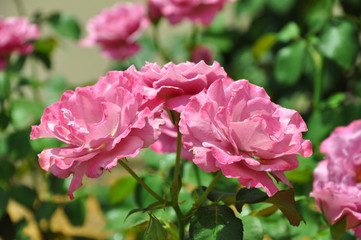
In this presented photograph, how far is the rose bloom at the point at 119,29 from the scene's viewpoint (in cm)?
155

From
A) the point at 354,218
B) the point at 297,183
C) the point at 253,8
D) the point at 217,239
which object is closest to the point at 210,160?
the point at 217,239

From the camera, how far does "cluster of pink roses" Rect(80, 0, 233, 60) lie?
1.43 m

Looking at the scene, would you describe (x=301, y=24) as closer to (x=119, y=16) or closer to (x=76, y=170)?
(x=119, y=16)

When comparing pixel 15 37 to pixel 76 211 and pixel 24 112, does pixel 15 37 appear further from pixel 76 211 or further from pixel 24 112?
pixel 76 211

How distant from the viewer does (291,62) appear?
50.7 inches

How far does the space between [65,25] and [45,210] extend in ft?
1.73

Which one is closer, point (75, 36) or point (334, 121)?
point (334, 121)

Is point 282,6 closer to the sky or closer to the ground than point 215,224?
closer to the ground

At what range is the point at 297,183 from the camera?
110 centimetres

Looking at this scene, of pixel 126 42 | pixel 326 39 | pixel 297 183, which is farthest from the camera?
pixel 126 42

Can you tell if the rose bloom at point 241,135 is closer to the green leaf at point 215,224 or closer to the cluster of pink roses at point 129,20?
the green leaf at point 215,224

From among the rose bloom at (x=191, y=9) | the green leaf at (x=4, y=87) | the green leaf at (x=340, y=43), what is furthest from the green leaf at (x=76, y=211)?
the green leaf at (x=340, y=43)

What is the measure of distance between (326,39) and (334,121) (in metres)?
0.19

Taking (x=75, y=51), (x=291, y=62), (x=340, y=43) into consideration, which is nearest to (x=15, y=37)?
(x=291, y=62)
